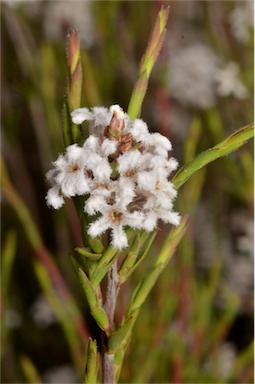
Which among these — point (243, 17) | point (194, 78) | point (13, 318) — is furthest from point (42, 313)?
point (243, 17)

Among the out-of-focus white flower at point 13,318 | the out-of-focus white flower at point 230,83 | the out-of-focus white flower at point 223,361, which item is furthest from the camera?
the out-of-focus white flower at point 13,318

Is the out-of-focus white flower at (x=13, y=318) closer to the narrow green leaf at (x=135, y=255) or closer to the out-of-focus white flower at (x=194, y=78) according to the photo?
the out-of-focus white flower at (x=194, y=78)

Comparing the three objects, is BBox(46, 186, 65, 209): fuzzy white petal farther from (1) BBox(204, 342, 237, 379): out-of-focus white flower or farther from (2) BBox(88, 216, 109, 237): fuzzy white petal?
(1) BBox(204, 342, 237, 379): out-of-focus white flower

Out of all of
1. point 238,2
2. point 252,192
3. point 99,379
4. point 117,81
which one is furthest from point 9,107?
point 99,379

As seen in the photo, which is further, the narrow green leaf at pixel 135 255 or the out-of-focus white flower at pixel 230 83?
the out-of-focus white flower at pixel 230 83

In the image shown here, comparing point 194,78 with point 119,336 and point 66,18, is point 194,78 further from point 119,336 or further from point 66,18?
point 119,336

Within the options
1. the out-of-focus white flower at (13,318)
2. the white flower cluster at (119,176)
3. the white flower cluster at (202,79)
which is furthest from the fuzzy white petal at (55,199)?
the out-of-focus white flower at (13,318)

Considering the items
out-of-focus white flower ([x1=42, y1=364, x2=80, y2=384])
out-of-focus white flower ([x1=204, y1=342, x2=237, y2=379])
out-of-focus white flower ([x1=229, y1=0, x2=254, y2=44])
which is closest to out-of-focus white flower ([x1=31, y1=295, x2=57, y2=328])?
out-of-focus white flower ([x1=42, y1=364, x2=80, y2=384])
